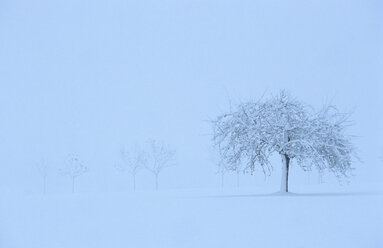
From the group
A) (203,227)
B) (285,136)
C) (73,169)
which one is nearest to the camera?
(203,227)

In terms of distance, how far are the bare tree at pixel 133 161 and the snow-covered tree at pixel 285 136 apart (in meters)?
12.3

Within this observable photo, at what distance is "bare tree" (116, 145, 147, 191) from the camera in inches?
1000

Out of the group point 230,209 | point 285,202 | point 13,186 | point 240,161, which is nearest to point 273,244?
point 230,209

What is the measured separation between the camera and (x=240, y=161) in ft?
44.6

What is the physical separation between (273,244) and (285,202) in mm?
5202

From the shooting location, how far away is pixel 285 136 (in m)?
13.2

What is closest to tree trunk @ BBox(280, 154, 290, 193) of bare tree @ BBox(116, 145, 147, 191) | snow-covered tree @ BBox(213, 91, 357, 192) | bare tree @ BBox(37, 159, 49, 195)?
snow-covered tree @ BBox(213, 91, 357, 192)

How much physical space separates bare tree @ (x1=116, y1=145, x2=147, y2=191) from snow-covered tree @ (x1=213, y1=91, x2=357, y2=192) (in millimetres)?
12329

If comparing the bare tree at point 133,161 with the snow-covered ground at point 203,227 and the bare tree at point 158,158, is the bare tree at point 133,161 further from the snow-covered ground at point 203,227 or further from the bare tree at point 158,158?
the snow-covered ground at point 203,227

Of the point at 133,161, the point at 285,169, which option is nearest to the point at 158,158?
the point at 133,161

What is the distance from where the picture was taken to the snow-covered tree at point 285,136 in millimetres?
13133

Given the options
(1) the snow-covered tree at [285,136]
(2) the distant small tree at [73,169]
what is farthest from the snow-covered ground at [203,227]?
(2) the distant small tree at [73,169]

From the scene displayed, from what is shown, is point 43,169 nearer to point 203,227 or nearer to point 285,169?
point 285,169

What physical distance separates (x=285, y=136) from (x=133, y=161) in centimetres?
1439
